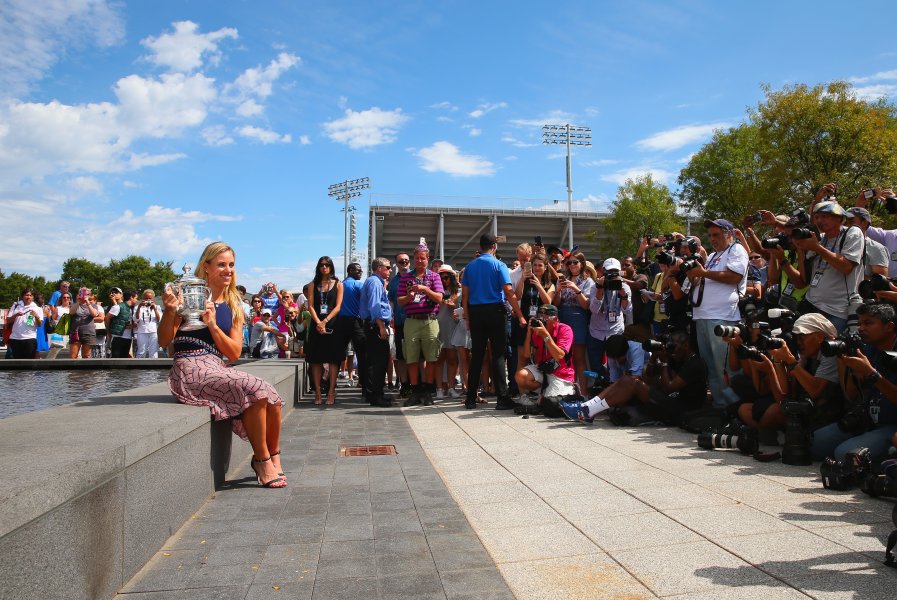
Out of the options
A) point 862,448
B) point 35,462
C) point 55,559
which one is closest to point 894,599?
point 862,448

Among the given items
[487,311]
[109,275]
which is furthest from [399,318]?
[109,275]

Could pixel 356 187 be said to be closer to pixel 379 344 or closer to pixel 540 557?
pixel 379 344

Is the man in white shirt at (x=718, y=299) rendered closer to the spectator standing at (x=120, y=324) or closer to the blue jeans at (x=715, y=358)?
the blue jeans at (x=715, y=358)

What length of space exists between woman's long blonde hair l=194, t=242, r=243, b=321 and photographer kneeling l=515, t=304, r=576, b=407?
12.4 feet

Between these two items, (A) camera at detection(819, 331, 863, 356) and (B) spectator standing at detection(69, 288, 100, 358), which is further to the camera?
(B) spectator standing at detection(69, 288, 100, 358)

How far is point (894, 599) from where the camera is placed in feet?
8.05

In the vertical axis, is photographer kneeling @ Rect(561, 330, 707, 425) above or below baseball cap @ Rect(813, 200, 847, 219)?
below

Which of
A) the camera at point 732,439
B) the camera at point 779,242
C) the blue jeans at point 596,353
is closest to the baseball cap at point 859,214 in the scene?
the camera at point 779,242

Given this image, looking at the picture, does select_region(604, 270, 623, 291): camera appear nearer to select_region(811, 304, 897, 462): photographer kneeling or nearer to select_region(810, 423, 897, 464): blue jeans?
select_region(811, 304, 897, 462): photographer kneeling

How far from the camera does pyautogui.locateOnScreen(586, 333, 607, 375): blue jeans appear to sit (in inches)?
336

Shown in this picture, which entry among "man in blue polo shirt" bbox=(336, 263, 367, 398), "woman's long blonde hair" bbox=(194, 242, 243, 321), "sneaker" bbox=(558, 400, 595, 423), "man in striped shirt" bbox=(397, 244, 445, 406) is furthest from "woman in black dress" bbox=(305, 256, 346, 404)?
"woman's long blonde hair" bbox=(194, 242, 243, 321)

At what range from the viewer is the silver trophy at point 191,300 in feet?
13.9

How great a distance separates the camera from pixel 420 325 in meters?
8.87

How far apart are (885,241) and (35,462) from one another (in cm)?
679
